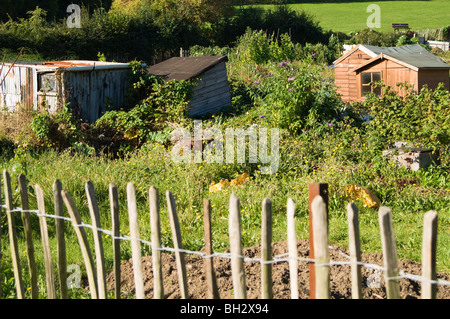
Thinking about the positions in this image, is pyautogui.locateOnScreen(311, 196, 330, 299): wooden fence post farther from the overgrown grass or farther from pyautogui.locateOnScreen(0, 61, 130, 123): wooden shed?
pyautogui.locateOnScreen(0, 61, 130, 123): wooden shed

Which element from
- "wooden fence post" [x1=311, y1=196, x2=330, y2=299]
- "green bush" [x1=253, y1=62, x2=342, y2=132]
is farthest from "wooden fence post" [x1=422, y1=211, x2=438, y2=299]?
"green bush" [x1=253, y1=62, x2=342, y2=132]

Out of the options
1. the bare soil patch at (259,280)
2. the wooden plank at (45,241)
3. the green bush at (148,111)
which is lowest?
the bare soil patch at (259,280)

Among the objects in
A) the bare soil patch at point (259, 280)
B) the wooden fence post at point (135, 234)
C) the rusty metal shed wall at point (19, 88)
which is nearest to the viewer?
the wooden fence post at point (135, 234)

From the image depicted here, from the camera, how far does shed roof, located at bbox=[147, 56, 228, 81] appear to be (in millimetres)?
13701

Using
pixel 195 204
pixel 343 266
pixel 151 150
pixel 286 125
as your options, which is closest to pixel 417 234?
pixel 343 266

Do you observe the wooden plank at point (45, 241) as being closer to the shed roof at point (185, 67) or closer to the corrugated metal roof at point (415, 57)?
the shed roof at point (185, 67)

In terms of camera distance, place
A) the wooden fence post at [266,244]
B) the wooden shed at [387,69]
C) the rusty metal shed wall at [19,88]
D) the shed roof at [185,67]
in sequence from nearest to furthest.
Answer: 1. the wooden fence post at [266,244]
2. the rusty metal shed wall at [19,88]
3. the shed roof at [185,67]
4. the wooden shed at [387,69]

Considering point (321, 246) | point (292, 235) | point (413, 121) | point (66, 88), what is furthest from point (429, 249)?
point (66, 88)

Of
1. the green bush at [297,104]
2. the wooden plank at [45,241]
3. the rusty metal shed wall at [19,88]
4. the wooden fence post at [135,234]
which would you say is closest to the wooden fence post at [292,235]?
the wooden fence post at [135,234]

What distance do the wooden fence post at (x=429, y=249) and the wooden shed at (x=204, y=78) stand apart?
37.5 ft

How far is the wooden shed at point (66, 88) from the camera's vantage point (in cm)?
1183

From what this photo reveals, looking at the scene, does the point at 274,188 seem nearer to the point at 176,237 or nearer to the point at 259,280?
the point at 259,280

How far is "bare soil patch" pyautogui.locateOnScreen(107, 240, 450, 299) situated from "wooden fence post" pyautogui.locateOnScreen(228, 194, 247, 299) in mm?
1154
